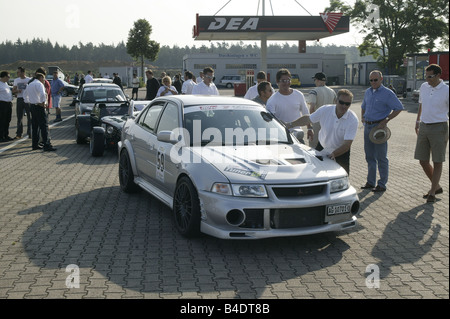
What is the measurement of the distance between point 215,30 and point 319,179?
1444 inches

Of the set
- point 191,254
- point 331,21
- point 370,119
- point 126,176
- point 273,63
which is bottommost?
point 191,254

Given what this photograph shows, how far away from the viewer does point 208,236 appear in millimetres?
5973

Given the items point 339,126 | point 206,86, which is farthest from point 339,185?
point 206,86

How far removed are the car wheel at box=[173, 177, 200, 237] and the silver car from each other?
1 cm

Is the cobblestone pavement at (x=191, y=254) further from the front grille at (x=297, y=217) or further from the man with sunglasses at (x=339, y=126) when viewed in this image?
the man with sunglasses at (x=339, y=126)

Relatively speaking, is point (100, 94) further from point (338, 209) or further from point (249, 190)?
point (338, 209)

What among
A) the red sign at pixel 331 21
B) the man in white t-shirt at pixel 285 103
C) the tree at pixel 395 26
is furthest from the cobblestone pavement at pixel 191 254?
the tree at pixel 395 26

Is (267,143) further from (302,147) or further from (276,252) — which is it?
(276,252)

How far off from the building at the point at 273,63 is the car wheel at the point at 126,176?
228 ft

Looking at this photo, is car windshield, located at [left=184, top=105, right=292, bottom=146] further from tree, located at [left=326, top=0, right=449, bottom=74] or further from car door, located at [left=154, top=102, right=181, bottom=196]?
tree, located at [left=326, top=0, right=449, bottom=74]

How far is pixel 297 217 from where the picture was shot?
17.6ft

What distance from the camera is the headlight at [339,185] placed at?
563 centimetres

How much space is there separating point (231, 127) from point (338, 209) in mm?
1752
